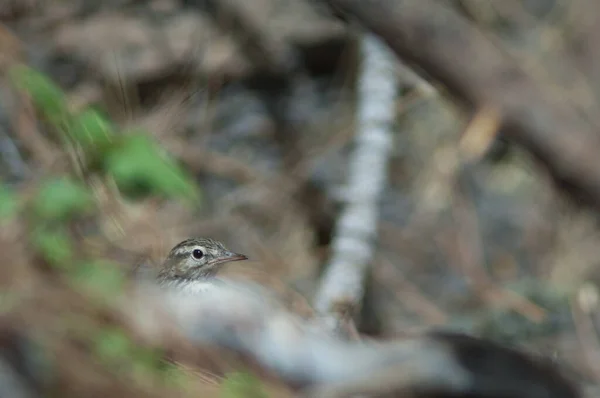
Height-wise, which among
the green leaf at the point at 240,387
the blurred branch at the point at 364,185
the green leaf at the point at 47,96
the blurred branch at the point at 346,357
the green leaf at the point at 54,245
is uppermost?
the blurred branch at the point at 364,185

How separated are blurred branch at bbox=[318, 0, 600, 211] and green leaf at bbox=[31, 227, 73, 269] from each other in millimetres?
1187

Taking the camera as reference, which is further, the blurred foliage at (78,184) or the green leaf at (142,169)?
the green leaf at (142,169)

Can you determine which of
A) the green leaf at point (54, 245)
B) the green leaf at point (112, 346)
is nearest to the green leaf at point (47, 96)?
the green leaf at point (54, 245)

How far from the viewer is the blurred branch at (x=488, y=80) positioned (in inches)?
110

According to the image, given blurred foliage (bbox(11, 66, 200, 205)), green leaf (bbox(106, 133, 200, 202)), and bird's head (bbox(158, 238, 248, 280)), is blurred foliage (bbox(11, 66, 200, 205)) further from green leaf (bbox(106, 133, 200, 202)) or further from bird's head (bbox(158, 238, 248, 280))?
bird's head (bbox(158, 238, 248, 280))

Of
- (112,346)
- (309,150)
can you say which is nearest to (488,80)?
(112,346)

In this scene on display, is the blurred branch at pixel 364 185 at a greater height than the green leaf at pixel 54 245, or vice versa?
the blurred branch at pixel 364 185

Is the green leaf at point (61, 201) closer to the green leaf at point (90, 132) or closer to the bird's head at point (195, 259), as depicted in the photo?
the green leaf at point (90, 132)

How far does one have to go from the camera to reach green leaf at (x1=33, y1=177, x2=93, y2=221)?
311 cm

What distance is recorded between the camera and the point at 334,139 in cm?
621

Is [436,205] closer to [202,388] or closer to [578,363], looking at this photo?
[578,363]

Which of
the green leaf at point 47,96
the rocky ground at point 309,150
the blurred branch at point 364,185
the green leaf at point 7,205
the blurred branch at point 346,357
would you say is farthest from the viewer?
the rocky ground at point 309,150

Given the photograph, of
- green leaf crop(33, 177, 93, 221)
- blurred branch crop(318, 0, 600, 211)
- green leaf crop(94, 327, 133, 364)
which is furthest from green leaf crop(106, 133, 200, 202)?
green leaf crop(94, 327, 133, 364)

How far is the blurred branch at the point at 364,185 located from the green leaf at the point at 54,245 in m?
1.27
